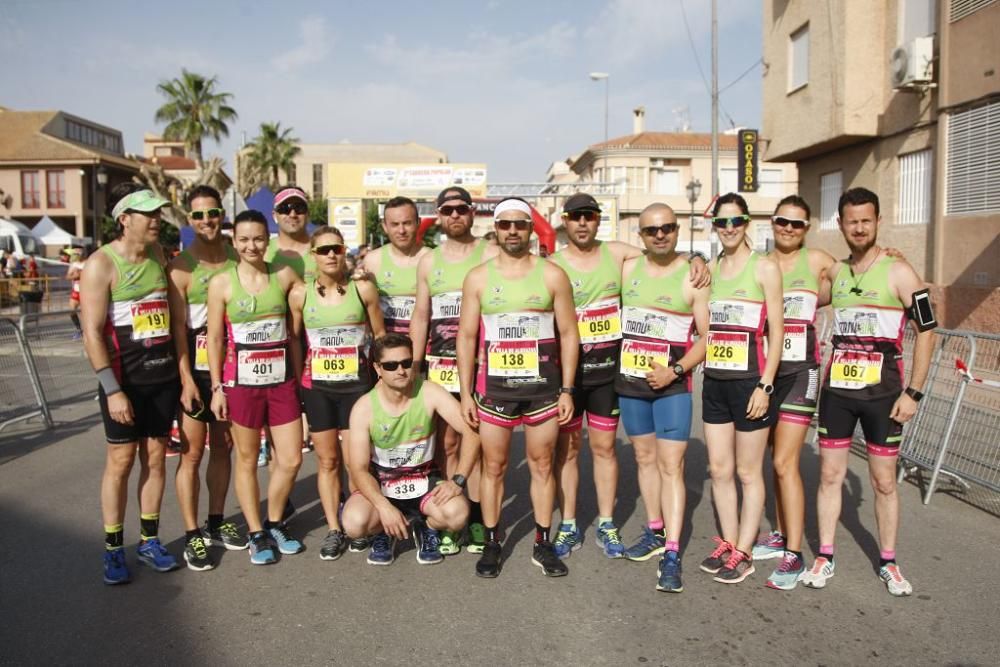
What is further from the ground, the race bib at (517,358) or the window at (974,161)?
the window at (974,161)

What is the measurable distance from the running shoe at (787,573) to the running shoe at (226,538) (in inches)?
131

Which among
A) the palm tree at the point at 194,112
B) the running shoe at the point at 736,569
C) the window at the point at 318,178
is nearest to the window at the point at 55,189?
the palm tree at the point at 194,112

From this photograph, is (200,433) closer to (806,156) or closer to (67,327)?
(67,327)

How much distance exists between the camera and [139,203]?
14.7 ft

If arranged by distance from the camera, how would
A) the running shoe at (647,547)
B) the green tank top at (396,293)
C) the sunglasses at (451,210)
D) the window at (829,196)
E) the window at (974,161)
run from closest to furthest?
the running shoe at (647,547) < the sunglasses at (451,210) < the green tank top at (396,293) < the window at (974,161) < the window at (829,196)

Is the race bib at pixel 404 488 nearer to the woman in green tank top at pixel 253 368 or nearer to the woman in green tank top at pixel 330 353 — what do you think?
the woman in green tank top at pixel 330 353

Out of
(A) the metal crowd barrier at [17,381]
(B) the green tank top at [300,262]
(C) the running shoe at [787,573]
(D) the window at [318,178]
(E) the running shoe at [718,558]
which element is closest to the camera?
(C) the running shoe at [787,573]

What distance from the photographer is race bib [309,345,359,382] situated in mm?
4941

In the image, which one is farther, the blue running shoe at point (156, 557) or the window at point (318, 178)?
the window at point (318, 178)

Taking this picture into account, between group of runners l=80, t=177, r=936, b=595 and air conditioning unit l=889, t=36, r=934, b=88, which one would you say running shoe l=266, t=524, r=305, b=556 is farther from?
air conditioning unit l=889, t=36, r=934, b=88

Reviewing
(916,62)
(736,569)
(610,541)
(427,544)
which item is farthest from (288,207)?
(916,62)

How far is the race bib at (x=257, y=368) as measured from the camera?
476cm

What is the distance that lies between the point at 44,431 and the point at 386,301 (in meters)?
5.55

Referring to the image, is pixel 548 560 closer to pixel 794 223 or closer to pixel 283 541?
pixel 283 541
